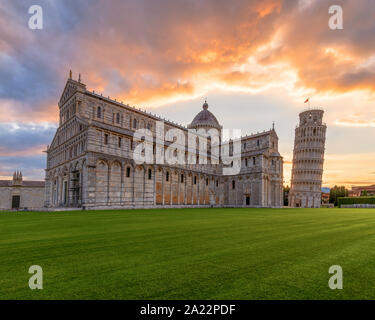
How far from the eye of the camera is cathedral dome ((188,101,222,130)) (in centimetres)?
6681

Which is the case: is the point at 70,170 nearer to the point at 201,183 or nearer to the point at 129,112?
the point at 129,112

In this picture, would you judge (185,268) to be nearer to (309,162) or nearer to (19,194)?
(19,194)

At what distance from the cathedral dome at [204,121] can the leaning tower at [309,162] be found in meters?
33.6

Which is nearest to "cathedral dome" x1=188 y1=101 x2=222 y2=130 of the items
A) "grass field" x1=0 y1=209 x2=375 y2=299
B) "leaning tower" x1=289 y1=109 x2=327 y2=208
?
"leaning tower" x1=289 y1=109 x2=327 y2=208

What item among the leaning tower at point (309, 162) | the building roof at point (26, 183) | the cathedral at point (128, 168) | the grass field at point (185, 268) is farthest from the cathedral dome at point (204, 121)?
the grass field at point (185, 268)

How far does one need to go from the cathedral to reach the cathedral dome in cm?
725

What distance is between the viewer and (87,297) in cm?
394

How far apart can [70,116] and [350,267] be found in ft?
143

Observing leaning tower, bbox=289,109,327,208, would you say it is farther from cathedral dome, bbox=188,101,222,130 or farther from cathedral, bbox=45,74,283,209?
cathedral dome, bbox=188,101,222,130

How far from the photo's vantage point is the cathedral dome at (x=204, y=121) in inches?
2630

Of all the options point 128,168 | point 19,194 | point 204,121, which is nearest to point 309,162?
point 204,121

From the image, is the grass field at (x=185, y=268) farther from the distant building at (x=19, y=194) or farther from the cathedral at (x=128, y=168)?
the distant building at (x=19, y=194)

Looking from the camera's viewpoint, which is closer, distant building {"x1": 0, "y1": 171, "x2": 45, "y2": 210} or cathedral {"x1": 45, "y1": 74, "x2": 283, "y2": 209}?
cathedral {"x1": 45, "y1": 74, "x2": 283, "y2": 209}
